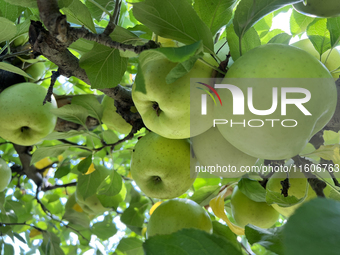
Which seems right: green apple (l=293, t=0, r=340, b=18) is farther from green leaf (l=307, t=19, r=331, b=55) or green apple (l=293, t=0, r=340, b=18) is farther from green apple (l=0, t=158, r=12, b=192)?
green apple (l=0, t=158, r=12, b=192)

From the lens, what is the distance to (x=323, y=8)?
2.54ft

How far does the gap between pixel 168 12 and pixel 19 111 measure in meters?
0.88

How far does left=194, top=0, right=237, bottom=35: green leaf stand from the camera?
0.70m

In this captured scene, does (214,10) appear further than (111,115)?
No

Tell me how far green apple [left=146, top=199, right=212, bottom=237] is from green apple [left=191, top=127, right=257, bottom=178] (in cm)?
26

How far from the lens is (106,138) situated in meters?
1.61

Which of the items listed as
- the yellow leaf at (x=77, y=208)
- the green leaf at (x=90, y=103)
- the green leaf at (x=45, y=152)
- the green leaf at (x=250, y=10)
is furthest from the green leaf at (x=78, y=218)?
the green leaf at (x=250, y=10)

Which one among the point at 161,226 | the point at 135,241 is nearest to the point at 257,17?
the point at 161,226

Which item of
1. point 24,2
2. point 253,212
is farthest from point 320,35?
Result: point 24,2

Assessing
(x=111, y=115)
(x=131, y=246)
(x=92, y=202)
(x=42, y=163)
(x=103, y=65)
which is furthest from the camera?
(x=42, y=163)

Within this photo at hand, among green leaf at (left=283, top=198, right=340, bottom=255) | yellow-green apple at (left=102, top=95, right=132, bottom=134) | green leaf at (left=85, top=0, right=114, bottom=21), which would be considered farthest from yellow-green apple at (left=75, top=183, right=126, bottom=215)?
green leaf at (left=283, top=198, right=340, bottom=255)

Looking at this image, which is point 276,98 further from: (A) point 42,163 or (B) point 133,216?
(A) point 42,163

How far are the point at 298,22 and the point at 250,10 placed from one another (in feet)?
2.18

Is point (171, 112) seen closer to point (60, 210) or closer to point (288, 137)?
point (288, 137)
